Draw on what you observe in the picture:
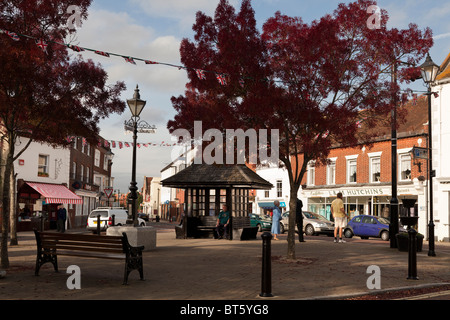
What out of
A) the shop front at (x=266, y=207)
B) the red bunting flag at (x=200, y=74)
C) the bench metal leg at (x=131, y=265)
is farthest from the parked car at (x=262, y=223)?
the bench metal leg at (x=131, y=265)

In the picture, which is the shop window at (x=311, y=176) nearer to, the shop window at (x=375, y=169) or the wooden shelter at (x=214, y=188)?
the shop window at (x=375, y=169)

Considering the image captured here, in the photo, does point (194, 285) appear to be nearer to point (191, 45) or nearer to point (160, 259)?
point (160, 259)

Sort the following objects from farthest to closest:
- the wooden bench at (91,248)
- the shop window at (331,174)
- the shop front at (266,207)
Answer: the shop front at (266,207)
the shop window at (331,174)
the wooden bench at (91,248)

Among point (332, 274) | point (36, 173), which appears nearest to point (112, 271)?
point (332, 274)

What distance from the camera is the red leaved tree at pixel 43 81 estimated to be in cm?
976

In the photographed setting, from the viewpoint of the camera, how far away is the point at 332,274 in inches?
389

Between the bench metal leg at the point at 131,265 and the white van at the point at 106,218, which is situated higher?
the bench metal leg at the point at 131,265

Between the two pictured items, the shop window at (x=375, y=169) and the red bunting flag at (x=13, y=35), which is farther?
the shop window at (x=375, y=169)

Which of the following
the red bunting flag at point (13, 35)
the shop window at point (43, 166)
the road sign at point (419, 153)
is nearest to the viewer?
the red bunting flag at point (13, 35)

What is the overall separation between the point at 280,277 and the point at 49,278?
462cm

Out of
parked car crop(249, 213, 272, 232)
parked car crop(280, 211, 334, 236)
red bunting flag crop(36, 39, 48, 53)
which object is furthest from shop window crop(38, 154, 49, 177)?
red bunting flag crop(36, 39, 48, 53)

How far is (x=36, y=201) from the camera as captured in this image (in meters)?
32.3

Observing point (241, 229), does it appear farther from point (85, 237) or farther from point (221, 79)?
point (85, 237)
